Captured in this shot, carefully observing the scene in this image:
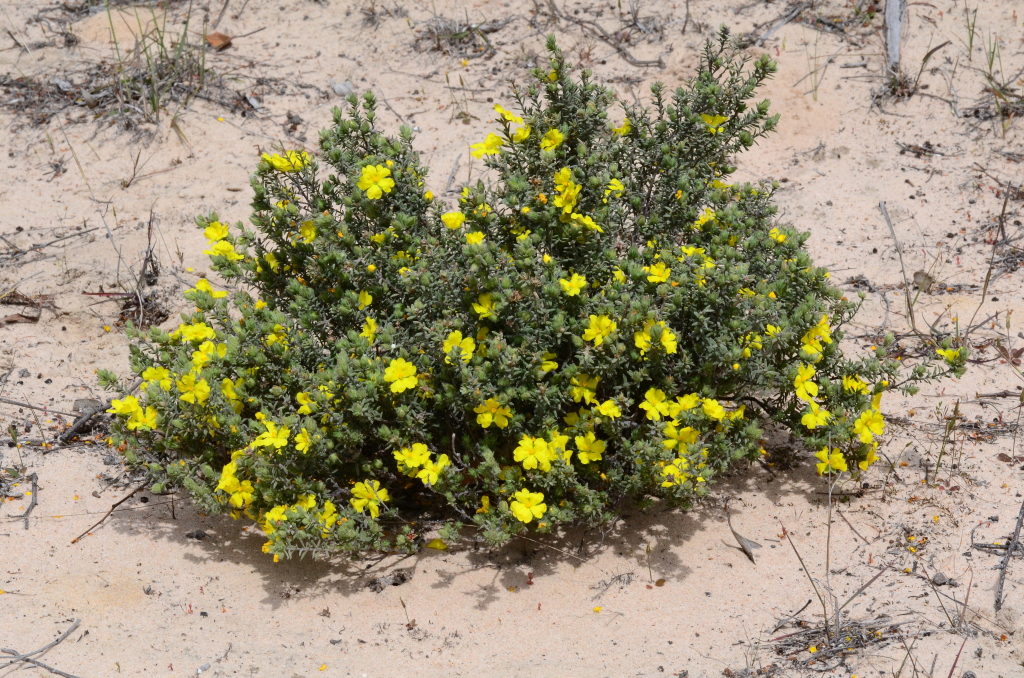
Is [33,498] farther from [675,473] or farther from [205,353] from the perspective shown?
[675,473]

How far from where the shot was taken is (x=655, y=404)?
299cm

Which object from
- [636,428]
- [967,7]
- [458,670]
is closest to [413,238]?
[636,428]

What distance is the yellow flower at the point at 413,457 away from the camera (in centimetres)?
286

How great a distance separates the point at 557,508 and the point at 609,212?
42.5 inches

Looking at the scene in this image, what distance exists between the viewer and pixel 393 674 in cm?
281

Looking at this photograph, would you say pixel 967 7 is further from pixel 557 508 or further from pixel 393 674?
pixel 393 674

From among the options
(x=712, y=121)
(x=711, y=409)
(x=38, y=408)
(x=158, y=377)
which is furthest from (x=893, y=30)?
(x=38, y=408)

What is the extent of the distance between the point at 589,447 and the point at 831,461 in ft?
2.90

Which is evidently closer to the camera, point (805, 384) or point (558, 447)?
point (558, 447)

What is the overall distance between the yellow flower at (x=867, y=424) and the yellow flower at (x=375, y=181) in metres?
1.78

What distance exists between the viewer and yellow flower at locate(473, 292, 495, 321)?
292 centimetres

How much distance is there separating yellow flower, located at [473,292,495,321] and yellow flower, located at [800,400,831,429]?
1.13 m

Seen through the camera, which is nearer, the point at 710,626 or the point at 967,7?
the point at 710,626

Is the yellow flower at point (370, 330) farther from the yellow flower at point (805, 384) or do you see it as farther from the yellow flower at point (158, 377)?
the yellow flower at point (805, 384)
